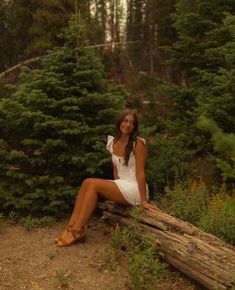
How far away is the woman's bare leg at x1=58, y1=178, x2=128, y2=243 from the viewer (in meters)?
6.76

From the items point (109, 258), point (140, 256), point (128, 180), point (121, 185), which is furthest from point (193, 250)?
point (128, 180)

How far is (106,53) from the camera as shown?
58.3ft

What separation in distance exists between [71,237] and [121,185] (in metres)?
1.03

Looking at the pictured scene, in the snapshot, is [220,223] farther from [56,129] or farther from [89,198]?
[56,129]

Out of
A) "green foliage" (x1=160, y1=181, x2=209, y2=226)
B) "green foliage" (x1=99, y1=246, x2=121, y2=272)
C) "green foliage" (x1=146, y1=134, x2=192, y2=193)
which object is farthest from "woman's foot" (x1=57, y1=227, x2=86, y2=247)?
"green foliage" (x1=146, y1=134, x2=192, y2=193)

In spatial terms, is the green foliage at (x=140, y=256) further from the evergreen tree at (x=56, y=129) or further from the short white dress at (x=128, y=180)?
the evergreen tree at (x=56, y=129)

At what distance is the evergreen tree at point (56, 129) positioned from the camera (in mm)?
7801

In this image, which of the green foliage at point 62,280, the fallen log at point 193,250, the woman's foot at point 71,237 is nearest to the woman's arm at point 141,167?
the fallen log at point 193,250

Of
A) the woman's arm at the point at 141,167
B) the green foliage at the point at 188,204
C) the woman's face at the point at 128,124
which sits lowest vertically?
the green foliage at the point at 188,204

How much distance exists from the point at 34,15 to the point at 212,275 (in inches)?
587

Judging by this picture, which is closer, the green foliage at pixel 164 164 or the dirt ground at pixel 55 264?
the dirt ground at pixel 55 264

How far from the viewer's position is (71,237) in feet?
22.5

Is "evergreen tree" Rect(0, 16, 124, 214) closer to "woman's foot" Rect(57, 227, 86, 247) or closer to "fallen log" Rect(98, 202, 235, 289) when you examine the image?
"woman's foot" Rect(57, 227, 86, 247)

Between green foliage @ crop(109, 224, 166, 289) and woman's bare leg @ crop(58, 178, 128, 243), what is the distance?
474 millimetres
